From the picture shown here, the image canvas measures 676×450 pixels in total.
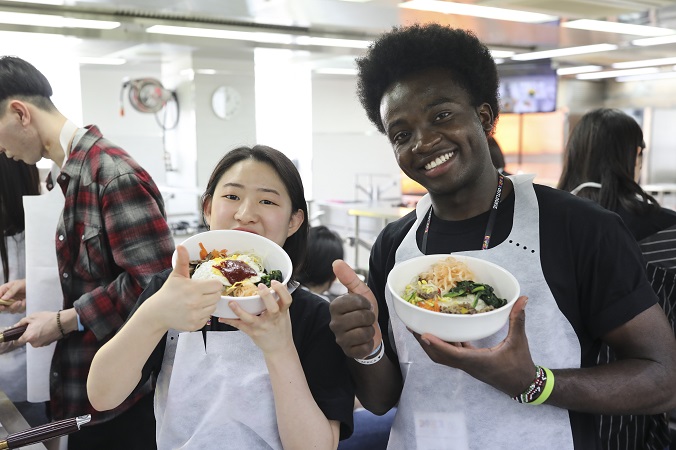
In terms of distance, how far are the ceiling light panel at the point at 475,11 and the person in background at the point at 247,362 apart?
3.14 meters

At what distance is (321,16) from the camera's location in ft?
14.9

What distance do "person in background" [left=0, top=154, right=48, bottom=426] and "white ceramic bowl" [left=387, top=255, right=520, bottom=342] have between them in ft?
5.04

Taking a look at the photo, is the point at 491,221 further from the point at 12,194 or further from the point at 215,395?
the point at 12,194

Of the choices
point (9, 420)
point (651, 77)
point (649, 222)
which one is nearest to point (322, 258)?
point (649, 222)

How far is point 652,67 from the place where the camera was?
A: 28.6 feet

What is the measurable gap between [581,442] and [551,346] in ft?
0.67

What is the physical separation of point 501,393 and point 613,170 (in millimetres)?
1426

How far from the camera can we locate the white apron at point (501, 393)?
1.17 meters

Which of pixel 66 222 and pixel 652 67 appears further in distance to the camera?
pixel 652 67

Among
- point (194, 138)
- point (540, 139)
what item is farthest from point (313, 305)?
point (540, 139)

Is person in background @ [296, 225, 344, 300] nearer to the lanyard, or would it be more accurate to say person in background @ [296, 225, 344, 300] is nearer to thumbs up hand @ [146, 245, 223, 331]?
the lanyard

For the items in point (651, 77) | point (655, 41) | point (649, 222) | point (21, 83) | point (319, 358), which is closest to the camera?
point (319, 358)

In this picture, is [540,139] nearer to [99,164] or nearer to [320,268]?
[320,268]

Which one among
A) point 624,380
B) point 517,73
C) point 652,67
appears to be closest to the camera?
point 624,380
